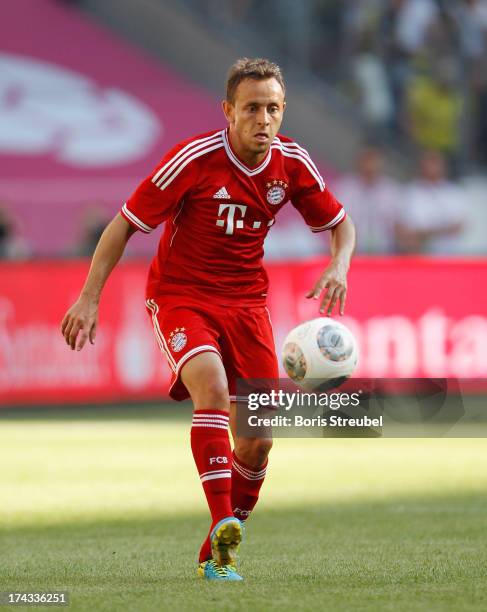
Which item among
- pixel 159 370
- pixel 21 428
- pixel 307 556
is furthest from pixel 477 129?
pixel 307 556

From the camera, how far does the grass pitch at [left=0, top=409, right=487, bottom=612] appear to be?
568 centimetres

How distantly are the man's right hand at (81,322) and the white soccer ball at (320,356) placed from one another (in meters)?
0.96

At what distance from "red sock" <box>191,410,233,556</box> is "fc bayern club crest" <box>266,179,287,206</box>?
108 cm

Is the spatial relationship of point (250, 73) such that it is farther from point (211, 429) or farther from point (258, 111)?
point (211, 429)

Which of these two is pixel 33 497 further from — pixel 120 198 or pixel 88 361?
pixel 120 198

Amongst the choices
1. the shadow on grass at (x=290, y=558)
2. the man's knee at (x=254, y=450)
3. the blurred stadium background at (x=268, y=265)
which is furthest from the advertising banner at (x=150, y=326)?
the man's knee at (x=254, y=450)

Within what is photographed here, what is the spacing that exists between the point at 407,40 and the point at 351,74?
4.14 feet

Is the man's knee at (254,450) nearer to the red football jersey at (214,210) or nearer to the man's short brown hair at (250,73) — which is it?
the red football jersey at (214,210)

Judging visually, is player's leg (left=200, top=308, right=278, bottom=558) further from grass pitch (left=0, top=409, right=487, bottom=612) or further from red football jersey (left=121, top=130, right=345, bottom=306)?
grass pitch (left=0, top=409, right=487, bottom=612)

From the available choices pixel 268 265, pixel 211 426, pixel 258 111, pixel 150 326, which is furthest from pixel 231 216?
pixel 268 265

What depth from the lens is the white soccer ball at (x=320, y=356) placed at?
6438mm

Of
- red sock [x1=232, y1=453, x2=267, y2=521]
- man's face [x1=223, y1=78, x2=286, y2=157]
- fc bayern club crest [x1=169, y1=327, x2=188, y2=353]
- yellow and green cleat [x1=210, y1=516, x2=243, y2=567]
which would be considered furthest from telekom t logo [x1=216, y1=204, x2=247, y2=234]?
yellow and green cleat [x1=210, y1=516, x2=243, y2=567]

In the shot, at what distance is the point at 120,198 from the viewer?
66.7 ft

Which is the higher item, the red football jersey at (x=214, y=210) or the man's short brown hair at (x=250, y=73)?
the man's short brown hair at (x=250, y=73)
